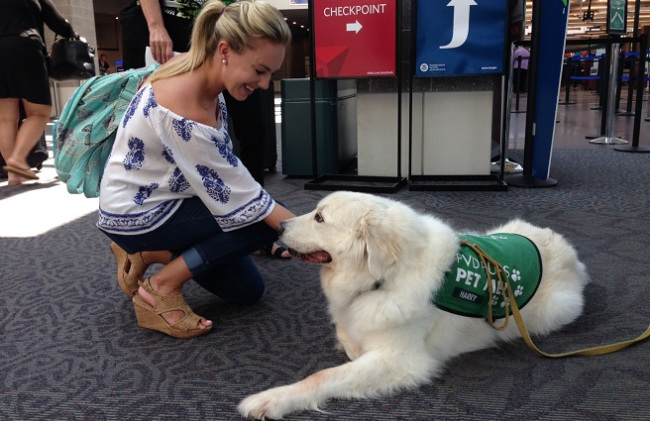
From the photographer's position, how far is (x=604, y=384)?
1.71 meters

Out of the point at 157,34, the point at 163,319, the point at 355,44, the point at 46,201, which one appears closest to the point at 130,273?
the point at 163,319

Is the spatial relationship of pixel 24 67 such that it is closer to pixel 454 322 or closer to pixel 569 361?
pixel 454 322

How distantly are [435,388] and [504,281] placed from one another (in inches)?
19.0

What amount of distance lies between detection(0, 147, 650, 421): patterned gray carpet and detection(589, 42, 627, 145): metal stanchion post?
406 cm

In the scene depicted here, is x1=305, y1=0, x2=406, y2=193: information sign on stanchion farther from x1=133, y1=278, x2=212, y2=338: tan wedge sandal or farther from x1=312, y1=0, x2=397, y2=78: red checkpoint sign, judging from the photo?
x1=133, y1=278, x2=212, y2=338: tan wedge sandal

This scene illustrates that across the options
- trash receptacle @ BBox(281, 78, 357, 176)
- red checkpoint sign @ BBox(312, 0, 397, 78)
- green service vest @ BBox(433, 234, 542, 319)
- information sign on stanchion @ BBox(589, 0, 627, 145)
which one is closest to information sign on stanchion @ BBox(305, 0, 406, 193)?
red checkpoint sign @ BBox(312, 0, 397, 78)

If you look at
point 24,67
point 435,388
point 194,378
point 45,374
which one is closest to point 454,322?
point 435,388

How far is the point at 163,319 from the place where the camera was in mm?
2096

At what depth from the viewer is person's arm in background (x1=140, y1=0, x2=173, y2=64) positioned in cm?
249

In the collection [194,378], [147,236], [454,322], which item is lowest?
[194,378]

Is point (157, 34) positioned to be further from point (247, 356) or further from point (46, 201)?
point (46, 201)

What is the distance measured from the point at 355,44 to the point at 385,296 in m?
3.19

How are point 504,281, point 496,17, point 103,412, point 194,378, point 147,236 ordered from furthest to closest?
point 496,17, point 147,236, point 504,281, point 194,378, point 103,412

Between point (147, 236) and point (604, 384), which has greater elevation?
point (147, 236)
